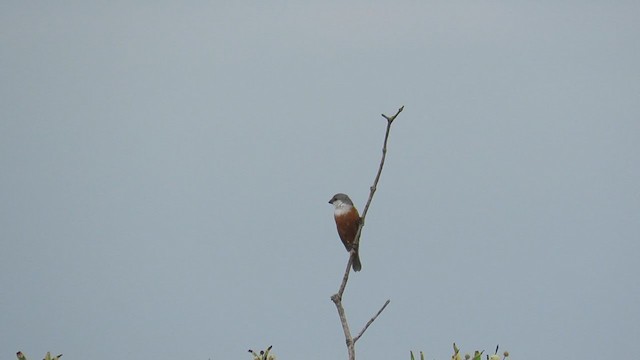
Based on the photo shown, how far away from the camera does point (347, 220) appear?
660 centimetres

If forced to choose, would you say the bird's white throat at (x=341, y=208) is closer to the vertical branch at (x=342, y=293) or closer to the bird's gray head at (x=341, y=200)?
the bird's gray head at (x=341, y=200)

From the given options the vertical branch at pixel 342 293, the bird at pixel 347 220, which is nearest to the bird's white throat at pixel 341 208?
the bird at pixel 347 220

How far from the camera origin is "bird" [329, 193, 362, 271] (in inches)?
260

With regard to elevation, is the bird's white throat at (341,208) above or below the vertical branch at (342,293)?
above

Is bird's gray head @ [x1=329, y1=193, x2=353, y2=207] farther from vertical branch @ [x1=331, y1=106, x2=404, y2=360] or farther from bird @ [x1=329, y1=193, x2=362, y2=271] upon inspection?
vertical branch @ [x1=331, y1=106, x2=404, y2=360]

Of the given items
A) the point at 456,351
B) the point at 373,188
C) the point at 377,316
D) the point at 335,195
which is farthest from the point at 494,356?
the point at 335,195

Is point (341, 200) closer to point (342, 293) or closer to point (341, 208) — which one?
point (341, 208)

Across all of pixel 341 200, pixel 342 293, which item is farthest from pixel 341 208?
pixel 342 293

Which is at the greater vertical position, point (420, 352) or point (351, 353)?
point (420, 352)

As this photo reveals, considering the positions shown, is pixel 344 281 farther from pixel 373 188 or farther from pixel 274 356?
pixel 274 356

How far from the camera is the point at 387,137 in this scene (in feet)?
10.9

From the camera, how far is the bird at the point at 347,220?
659cm

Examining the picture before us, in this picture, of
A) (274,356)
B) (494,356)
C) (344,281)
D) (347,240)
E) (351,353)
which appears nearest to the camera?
(351,353)

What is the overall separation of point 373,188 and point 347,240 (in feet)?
11.0
